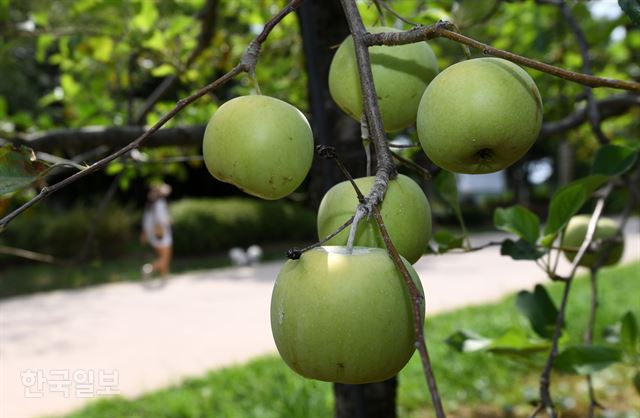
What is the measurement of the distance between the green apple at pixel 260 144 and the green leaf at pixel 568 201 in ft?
2.36

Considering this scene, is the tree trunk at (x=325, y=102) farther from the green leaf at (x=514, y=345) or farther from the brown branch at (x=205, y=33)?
the brown branch at (x=205, y=33)

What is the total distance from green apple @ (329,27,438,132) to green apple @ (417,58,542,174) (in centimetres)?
15

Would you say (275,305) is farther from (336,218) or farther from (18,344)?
(18,344)

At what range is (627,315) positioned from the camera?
1.93 meters

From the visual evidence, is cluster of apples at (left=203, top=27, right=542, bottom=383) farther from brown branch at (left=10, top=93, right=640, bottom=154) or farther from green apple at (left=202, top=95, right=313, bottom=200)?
brown branch at (left=10, top=93, right=640, bottom=154)

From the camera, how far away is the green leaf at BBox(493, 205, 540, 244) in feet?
4.57

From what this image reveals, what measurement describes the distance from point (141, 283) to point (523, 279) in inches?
239

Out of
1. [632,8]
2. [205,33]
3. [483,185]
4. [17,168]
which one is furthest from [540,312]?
[483,185]

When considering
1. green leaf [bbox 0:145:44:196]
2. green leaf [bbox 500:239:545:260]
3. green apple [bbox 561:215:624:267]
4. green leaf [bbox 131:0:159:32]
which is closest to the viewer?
green leaf [bbox 0:145:44:196]

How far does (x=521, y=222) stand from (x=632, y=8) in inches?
29.8

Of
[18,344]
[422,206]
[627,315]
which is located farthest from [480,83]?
[18,344]

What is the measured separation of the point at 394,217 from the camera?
2.62 ft

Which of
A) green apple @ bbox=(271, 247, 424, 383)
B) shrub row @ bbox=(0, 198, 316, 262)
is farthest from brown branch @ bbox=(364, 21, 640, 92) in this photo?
shrub row @ bbox=(0, 198, 316, 262)

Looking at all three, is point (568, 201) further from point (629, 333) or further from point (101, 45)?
point (101, 45)
